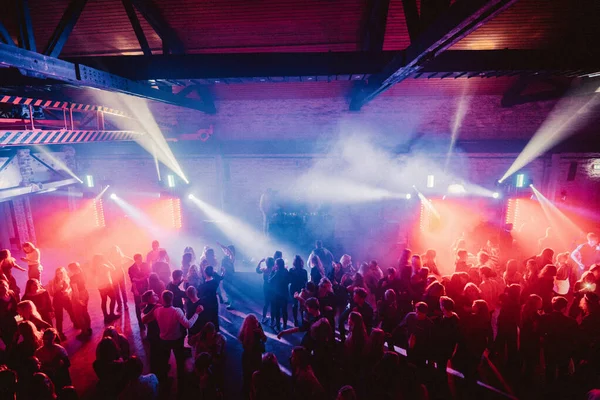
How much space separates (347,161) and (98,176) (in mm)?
9659

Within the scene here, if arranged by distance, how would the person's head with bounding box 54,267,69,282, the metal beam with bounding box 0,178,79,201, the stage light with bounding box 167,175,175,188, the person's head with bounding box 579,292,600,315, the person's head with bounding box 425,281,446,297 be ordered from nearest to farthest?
the person's head with bounding box 579,292,600,315 < the person's head with bounding box 425,281,446,297 < the person's head with bounding box 54,267,69,282 < the metal beam with bounding box 0,178,79,201 < the stage light with bounding box 167,175,175,188

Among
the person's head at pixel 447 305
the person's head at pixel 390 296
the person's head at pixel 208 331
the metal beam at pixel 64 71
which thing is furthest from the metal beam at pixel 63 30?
the person's head at pixel 447 305

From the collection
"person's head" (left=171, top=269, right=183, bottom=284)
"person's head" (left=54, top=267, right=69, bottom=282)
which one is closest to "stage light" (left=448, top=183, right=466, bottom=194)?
"person's head" (left=171, top=269, right=183, bottom=284)

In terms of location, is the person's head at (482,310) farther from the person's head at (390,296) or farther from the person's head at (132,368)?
the person's head at (132,368)

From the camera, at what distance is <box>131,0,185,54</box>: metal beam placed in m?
6.20

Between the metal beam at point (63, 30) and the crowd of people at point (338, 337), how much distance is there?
10.9 ft

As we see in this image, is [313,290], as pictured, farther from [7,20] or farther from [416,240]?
[7,20]

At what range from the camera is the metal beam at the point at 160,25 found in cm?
620

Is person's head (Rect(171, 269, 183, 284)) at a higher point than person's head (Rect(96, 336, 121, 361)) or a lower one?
higher

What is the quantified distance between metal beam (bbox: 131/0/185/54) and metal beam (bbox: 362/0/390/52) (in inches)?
172

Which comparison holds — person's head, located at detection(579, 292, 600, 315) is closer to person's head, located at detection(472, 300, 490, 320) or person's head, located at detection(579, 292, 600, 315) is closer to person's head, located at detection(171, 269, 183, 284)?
person's head, located at detection(472, 300, 490, 320)

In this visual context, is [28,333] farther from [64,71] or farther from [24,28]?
[24,28]

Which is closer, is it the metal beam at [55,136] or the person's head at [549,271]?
the person's head at [549,271]

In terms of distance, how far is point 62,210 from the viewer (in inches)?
474
